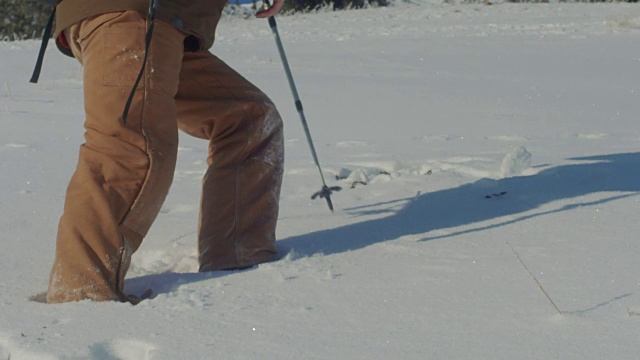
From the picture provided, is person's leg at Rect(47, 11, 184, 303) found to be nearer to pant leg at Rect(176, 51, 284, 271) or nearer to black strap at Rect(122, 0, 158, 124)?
black strap at Rect(122, 0, 158, 124)

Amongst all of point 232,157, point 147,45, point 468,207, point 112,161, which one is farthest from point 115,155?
point 468,207

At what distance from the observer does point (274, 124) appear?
3.92 metres

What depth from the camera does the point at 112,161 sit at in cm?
332

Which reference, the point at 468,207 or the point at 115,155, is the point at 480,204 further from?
the point at 115,155

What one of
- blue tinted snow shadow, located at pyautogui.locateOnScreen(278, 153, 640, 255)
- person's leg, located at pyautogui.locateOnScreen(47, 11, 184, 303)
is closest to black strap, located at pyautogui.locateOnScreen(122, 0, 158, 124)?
person's leg, located at pyautogui.locateOnScreen(47, 11, 184, 303)

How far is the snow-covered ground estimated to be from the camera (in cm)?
283

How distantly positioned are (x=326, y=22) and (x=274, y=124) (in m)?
11.9

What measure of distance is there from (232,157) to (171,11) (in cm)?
68

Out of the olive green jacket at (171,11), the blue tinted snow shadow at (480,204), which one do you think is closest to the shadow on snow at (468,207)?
the blue tinted snow shadow at (480,204)

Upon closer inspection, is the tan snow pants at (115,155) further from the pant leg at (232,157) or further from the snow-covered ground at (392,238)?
the pant leg at (232,157)

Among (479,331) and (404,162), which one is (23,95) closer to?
(404,162)

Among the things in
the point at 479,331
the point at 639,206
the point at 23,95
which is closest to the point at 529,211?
the point at 639,206

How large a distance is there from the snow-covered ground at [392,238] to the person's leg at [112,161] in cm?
14

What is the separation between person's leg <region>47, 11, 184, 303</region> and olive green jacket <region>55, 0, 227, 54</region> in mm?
27
